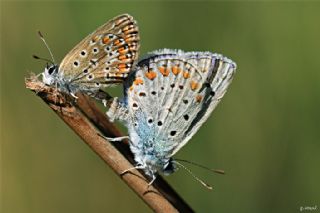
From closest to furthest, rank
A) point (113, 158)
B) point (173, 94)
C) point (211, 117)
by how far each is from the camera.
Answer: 1. point (113, 158)
2. point (173, 94)
3. point (211, 117)

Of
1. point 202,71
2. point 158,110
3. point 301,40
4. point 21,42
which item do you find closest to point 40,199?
point 21,42

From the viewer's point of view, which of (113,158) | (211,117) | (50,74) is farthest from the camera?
(211,117)

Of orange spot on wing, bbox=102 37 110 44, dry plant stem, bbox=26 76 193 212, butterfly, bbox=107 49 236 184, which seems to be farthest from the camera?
orange spot on wing, bbox=102 37 110 44

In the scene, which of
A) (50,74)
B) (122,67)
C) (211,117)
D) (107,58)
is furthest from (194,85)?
(211,117)

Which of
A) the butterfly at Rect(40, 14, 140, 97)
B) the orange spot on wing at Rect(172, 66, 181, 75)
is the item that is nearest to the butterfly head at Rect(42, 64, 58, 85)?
the butterfly at Rect(40, 14, 140, 97)

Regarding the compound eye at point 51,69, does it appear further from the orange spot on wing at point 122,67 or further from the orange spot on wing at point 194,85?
the orange spot on wing at point 194,85

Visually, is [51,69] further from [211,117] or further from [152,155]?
[211,117]

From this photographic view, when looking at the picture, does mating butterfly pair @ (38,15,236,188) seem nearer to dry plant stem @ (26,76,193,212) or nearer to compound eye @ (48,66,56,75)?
compound eye @ (48,66,56,75)
